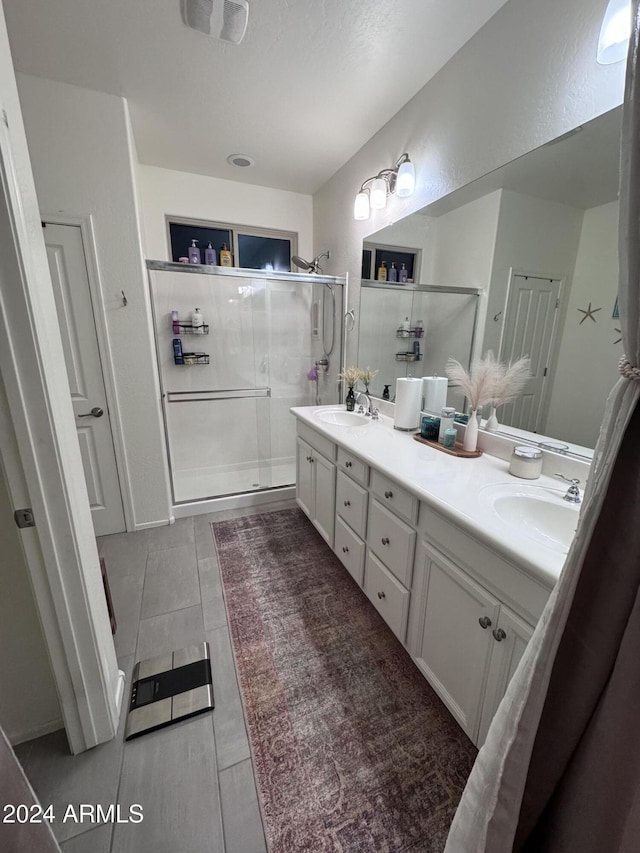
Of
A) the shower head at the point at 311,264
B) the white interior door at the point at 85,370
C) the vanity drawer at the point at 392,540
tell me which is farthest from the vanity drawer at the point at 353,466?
the shower head at the point at 311,264

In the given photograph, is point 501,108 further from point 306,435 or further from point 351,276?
point 306,435

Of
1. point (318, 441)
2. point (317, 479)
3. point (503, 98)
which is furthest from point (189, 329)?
point (503, 98)

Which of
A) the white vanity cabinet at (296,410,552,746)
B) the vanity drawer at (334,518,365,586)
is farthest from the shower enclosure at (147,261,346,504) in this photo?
the white vanity cabinet at (296,410,552,746)

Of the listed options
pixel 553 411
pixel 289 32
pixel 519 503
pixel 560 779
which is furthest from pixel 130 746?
pixel 289 32

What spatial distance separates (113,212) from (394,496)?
234 centimetres

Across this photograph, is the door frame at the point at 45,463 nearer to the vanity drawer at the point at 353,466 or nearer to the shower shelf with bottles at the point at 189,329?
the vanity drawer at the point at 353,466

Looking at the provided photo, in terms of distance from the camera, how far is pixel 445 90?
66.1 inches

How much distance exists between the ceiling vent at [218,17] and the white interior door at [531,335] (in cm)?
157

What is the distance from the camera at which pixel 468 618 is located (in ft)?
3.57

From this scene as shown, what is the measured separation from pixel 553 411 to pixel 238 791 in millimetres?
1721

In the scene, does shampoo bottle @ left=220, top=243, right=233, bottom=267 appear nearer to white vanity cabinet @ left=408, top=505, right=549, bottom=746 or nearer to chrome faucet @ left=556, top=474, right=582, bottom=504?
white vanity cabinet @ left=408, top=505, right=549, bottom=746

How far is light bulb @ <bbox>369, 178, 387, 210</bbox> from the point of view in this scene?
214cm

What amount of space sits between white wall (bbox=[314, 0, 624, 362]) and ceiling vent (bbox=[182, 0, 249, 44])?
964mm

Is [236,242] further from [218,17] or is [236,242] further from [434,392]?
[434,392]
